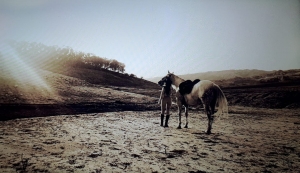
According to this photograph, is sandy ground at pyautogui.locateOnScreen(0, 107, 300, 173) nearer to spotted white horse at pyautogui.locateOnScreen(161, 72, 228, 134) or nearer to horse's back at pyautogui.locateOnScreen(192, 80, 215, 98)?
spotted white horse at pyautogui.locateOnScreen(161, 72, 228, 134)

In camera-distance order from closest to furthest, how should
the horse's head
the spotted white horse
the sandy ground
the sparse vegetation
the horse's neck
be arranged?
the sandy ground → the spotted white horse → the horse's head → the horse's neck → the sparse vegetation

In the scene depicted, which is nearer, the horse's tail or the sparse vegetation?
the horse's tail

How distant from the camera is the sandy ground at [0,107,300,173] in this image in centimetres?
353

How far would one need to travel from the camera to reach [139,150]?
175 inches

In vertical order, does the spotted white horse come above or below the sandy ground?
above

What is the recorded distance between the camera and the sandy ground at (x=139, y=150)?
11.6ft

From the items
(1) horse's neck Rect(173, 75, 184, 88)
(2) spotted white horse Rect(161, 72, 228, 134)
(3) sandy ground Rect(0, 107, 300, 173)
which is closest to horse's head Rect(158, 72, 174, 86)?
(1) horse's neck Rect(173, 75, 184, 88)

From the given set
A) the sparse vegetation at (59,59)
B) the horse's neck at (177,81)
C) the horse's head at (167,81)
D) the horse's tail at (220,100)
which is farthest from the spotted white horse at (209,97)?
the sparse vegetation at (59,59)

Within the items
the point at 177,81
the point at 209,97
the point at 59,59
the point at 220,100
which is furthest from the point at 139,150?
the point at 59,59

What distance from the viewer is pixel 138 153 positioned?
4.24m

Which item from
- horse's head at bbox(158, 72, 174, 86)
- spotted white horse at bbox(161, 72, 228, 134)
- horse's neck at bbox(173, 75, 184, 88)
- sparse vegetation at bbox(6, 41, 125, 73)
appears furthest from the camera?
sparse vegetation at bbox(6, 41, 125, 73)

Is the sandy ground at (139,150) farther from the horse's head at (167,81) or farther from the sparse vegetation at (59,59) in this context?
the sparse vegetation at (59,59)

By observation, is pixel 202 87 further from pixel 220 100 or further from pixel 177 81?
pixel 177 81

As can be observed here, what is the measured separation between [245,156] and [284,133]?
3394 mm
